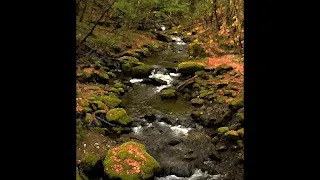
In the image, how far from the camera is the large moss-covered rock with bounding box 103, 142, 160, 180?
6.97 m

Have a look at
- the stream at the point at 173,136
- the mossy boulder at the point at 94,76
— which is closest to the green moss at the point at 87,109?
the stream at the point at 173,136

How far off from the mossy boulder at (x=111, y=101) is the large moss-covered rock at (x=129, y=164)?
12.1 feet

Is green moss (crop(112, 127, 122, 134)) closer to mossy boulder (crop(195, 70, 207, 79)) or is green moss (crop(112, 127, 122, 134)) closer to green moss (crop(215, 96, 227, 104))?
green moss (crop(215, 96, 227, 104))

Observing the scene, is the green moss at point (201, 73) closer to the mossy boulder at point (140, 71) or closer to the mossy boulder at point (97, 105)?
the mossy boulder at point (140, 71)

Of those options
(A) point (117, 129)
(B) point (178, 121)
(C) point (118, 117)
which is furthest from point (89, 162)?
(B) point (178, 121)

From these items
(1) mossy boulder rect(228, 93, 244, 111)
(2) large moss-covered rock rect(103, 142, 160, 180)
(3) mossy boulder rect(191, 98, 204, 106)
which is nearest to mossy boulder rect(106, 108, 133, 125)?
(2) large moss-covered rock rect(103, 142, 160, 180)

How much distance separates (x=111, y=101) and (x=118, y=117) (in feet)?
5.29

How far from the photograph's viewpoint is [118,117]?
10234mm

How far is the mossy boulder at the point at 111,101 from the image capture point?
11.5 meters

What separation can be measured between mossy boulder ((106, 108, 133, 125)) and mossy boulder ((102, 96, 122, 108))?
0.96 meters

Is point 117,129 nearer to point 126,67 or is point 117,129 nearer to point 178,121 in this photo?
point 178,121
